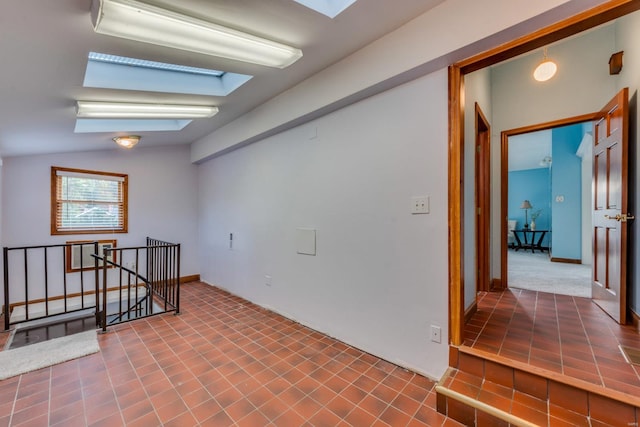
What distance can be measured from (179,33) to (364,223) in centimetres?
191

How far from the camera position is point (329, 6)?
1.80m

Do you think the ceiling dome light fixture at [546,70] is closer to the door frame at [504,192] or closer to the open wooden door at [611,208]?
the open wooden door at [611,208]

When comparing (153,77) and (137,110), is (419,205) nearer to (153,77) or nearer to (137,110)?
(153,77)

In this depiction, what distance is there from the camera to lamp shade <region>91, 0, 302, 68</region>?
4.74 feet

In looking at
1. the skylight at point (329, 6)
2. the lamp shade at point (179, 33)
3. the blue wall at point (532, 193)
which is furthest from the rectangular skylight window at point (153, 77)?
the blue wall at point (532, 193)

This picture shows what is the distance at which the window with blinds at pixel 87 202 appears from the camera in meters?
4.07

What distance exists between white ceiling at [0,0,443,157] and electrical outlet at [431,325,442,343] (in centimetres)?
222

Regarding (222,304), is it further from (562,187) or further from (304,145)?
(562,187)

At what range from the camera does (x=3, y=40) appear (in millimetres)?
1521

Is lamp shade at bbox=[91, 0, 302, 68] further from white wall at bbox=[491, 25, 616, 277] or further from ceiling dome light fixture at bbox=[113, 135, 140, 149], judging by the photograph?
white wall at bbox=[491, 25, 616, 277]

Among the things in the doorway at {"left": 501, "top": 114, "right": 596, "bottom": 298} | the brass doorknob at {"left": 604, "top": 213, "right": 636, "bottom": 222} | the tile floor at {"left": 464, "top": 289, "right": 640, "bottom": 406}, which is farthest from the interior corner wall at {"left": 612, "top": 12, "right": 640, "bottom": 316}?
the doorway at {"left": 501, "top": 114, "right": 596, "bottom": 298}

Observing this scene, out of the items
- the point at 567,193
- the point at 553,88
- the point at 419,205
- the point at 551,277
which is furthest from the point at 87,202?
the point at 567,193

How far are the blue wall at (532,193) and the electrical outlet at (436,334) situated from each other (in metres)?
8.25

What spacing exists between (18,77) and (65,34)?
26.7 inches
